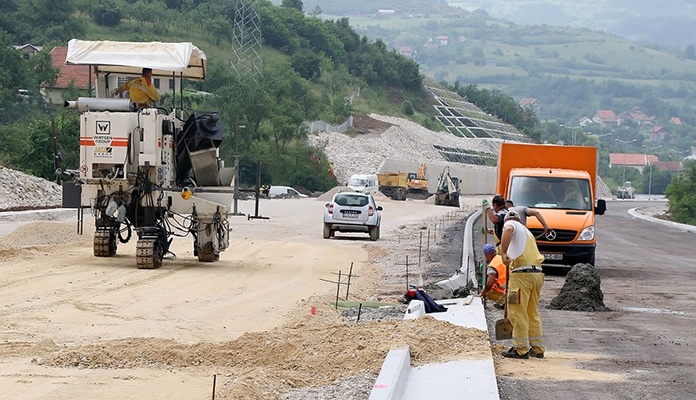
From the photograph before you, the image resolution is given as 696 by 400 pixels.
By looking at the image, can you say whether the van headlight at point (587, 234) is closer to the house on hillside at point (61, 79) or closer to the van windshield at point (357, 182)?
the van windshield at point (357, 182)

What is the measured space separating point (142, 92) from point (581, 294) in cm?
1040

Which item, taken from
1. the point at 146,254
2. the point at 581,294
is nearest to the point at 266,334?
the point at 581,294

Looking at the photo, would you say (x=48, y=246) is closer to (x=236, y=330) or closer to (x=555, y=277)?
(x=555, y=277)

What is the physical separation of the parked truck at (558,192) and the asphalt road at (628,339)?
765mm

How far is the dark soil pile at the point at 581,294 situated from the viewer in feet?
62.8

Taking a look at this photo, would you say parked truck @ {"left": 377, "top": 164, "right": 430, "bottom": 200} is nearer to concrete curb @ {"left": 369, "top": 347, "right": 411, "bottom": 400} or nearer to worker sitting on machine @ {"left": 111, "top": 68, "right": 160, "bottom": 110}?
worker sitting on machine @ {"left": 111, "top": 68, "right": 160, "bottom": 110}

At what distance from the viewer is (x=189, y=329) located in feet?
50.4

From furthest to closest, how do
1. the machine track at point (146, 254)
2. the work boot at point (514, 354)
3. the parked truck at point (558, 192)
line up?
the parked truck at point (558, 192)
the machine track at point (146, 254)
the work boot at point (514, 354)

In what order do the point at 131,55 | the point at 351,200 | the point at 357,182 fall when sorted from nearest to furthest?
the point at 131,55
the point at 351,200
the point at 357,182

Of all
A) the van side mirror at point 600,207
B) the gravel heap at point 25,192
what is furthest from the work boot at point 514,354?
the gravel heap at point 25,192

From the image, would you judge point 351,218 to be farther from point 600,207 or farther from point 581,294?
point 581,294

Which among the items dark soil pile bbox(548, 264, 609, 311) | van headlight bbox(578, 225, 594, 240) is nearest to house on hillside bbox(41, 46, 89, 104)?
van headlight bbox(578, 225, 594, 240)

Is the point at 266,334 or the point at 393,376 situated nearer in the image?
the point at 393,376

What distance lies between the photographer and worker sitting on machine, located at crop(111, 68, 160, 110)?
25.1 m
